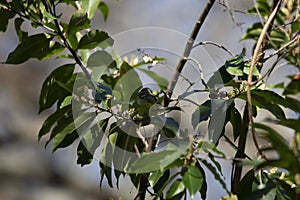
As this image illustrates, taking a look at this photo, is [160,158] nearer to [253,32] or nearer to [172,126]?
[172,126]

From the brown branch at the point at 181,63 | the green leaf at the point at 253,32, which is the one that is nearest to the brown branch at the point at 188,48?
the brown branch at the point at 181,63

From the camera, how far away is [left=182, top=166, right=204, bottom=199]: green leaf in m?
0.61

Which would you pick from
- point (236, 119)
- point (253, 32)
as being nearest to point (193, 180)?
point (236, 119)

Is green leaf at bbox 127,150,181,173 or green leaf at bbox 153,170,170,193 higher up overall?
green leaf at bbox 127,150,181,173

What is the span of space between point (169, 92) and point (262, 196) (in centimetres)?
22

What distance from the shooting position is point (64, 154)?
135 inches

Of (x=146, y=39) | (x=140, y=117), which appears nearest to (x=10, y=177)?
(x=146, y=39)

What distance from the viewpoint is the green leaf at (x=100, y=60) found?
35.3 inches

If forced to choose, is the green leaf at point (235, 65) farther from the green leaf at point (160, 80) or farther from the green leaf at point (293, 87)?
the green leaf at point (293, 87)

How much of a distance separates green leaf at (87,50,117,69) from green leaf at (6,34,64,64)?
67mm

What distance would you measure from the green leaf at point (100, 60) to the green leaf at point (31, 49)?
7cm

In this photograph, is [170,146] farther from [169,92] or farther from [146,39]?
[146,39]

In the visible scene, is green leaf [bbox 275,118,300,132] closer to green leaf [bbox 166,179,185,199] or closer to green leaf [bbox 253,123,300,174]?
green leaf [bbox 253,123,300,174]

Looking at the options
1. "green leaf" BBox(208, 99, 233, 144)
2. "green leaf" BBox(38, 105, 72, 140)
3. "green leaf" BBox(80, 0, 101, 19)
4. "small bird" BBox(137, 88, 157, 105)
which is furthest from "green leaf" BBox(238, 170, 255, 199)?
"green leaf" BBox(80, 0, 101, 19)
